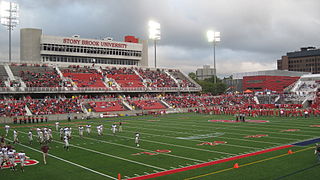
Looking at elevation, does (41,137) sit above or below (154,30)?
below

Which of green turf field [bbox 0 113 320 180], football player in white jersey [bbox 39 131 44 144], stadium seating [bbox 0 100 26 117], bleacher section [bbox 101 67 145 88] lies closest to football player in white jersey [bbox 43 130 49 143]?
football player in white jersey [bbox 39 131 44 144]

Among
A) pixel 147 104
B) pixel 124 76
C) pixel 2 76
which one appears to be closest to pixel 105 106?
pixel 147 104

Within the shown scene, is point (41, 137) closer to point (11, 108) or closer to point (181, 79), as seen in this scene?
point (11, 108)

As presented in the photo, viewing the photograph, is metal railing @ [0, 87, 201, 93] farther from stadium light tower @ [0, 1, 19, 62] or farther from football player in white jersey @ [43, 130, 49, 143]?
football player in white jersey @ [43, 130, 49, 143]

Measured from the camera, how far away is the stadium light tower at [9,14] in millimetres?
52188

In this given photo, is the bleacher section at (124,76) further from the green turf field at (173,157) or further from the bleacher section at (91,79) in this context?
the green turf field at (173,157)

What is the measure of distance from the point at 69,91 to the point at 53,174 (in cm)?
3795

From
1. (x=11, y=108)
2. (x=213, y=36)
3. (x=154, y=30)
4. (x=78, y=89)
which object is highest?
(x=154, y=30)

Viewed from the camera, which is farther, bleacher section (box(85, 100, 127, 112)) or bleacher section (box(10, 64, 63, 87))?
bleacher section (box(10, 64, 63, 87))

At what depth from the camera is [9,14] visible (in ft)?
172

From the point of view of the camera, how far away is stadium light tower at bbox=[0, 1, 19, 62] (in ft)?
171

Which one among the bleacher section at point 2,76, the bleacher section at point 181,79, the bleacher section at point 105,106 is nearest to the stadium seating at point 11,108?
the bleacher section at point 2,76

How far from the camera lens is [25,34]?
62.4 m

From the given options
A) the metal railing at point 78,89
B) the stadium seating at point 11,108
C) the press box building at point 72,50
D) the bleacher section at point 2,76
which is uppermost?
the press box building at point 72,50
